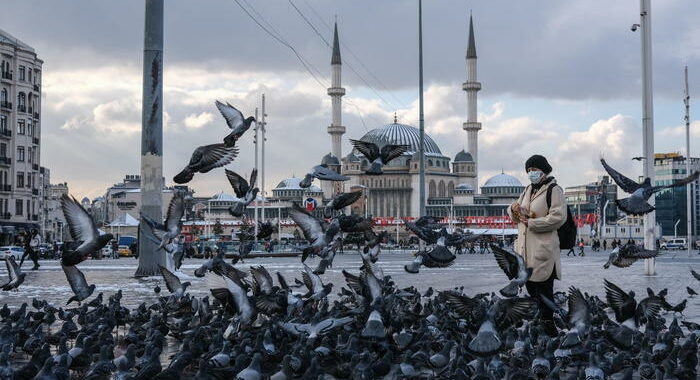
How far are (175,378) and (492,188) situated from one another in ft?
463

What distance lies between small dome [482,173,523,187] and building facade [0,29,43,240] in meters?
94.0

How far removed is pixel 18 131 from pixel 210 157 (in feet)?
170

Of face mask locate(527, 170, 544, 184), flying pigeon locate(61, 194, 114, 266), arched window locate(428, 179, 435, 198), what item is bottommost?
flying pigeon locate(61, 194, 114, 266)

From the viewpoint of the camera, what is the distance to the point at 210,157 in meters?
10.6

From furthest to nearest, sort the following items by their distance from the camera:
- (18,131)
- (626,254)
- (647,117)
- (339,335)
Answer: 1. (18,131)
2. (647,117)
3. (626,254)
4. (339,335)

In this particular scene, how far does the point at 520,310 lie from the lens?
7246mm

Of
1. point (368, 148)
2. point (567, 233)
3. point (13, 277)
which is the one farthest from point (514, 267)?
point (13, 277)

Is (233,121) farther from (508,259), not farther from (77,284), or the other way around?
(508,259)

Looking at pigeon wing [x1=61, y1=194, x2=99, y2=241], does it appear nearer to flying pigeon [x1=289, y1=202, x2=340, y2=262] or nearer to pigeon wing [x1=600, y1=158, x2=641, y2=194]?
flying pigeon [x1=289, y1=202, x2=340, y2=262]

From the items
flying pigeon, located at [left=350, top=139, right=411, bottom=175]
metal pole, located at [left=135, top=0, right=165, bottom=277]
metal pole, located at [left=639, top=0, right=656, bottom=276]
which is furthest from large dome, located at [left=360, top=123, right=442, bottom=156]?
flying pigeon, located at [left=350, top=139, right=411, bottom=175]

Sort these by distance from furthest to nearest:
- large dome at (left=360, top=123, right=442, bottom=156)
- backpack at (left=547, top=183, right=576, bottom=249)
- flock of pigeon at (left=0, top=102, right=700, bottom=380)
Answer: large dome at (left=360, top=123, right=442, bottom=156), backpack at (left=547, top=183, right=576, bottom=249), flock of pigeon at (left=0, top=102, right=700, bottom=380)

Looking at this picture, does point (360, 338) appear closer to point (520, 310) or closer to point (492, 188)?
Answer: point (520, 310)

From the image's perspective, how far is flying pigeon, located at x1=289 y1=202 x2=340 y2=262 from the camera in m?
9.63

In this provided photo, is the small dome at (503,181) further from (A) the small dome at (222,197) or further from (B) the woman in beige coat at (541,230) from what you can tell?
(B) the woman in beige coat at (541,230)
